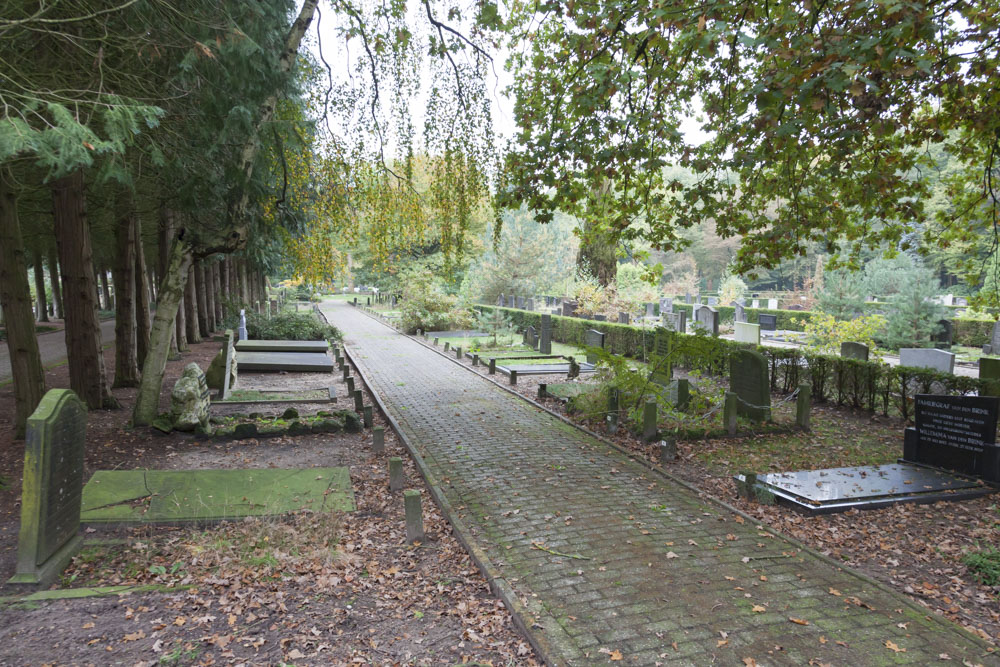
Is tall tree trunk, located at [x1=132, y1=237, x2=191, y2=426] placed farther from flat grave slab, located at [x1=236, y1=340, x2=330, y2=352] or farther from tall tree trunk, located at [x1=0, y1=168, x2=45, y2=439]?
flat grave slab, located at [x1=236, y1=340, x2=330, y2=352]

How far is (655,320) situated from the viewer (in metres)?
32.9

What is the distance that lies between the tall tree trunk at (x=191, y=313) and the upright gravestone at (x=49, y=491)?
1763 centimetres

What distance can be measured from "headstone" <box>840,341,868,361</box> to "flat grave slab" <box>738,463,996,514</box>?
666 cm

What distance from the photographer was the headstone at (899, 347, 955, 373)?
13117 mm

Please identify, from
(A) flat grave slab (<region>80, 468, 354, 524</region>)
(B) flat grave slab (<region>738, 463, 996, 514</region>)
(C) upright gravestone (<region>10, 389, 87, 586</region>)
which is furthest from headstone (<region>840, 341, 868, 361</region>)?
(C) upright gravestone (<region>10, 389, 87, 586</region>)

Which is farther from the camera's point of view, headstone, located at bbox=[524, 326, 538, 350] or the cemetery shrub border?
headstone, located at bbox=[524, 326, 538, 350]

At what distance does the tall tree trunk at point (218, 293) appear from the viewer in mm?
25778

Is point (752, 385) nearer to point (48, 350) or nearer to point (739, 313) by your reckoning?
point (739, 313)

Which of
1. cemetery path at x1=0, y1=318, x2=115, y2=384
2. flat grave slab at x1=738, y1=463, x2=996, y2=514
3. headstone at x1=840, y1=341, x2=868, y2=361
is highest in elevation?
headstone at x1=840, y1=341, x2=868, y2=361

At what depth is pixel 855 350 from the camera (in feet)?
46.0

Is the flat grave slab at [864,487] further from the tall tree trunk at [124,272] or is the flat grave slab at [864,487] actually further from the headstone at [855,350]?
the tall tree trunk at [124,272]

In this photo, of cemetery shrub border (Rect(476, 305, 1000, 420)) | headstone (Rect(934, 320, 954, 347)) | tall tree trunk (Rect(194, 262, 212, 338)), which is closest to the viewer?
cemetery shrub border (Rect(476, 305, 1000, 420))

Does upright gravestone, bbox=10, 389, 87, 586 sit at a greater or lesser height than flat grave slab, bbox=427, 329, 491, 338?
greater

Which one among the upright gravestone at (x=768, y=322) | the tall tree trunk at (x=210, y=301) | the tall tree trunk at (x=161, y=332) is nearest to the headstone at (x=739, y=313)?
the upright gravestone at (x=768, y=322)
